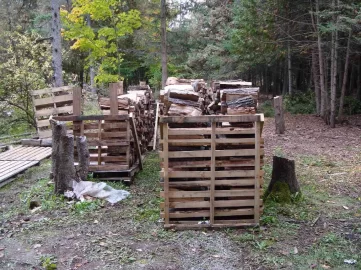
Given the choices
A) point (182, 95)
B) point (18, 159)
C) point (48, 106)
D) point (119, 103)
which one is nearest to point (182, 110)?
point (182, 95)

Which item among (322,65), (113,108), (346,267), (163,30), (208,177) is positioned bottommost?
(346,267)

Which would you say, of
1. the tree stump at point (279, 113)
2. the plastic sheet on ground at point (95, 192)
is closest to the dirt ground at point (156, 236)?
the plastic sheet on ground at point (95, 192)

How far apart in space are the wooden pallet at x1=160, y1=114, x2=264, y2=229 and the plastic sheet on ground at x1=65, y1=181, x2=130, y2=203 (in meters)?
1.29

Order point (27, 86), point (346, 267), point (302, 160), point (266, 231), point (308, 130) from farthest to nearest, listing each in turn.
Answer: point (308, 130) → point (27, 86) → point (302, 160) → point (266, 231) → point (346, 267)

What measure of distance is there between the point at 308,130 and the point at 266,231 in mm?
8356

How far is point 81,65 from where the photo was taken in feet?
77.6

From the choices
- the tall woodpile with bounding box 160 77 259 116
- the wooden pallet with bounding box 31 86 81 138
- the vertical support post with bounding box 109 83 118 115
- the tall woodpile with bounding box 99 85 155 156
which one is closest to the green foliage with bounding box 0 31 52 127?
the wooden pallet with bounding box 31 86 81 138

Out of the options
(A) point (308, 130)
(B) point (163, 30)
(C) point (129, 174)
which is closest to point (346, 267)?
(C) point (129, 174)

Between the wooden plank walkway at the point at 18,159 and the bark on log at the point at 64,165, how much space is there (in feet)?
5.63

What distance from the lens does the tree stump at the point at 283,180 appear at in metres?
5.49

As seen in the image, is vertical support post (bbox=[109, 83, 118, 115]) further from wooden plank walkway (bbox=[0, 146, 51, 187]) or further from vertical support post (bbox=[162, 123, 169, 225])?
vertical support post (bbox=[162, 123, 169, 225])

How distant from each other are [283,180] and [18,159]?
591cm

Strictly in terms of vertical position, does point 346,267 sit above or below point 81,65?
below

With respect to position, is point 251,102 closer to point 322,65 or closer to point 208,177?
point 208,177
